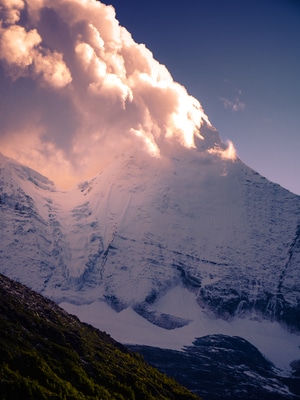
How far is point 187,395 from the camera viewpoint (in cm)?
5300

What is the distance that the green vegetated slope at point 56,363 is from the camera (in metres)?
37.1

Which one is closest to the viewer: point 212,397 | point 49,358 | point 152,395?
point 49,358

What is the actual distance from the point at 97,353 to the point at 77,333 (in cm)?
414

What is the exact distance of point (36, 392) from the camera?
34688 mm

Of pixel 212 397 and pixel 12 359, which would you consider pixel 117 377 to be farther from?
pixel 212 397

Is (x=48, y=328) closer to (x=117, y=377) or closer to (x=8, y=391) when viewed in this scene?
(x=117, y=377)

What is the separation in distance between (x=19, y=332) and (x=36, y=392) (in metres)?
11.3

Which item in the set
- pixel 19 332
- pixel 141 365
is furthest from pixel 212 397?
pixel 19 332

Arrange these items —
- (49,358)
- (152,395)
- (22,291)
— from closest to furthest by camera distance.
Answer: (49,358) < (152,395) < (22,291)

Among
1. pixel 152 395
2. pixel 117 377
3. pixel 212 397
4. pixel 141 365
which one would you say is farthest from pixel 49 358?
pixel 212 397

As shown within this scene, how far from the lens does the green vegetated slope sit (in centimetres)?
3706

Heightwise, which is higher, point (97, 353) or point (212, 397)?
point (97, 353)

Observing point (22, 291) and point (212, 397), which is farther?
point (212, 397)

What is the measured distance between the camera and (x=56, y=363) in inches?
1700
